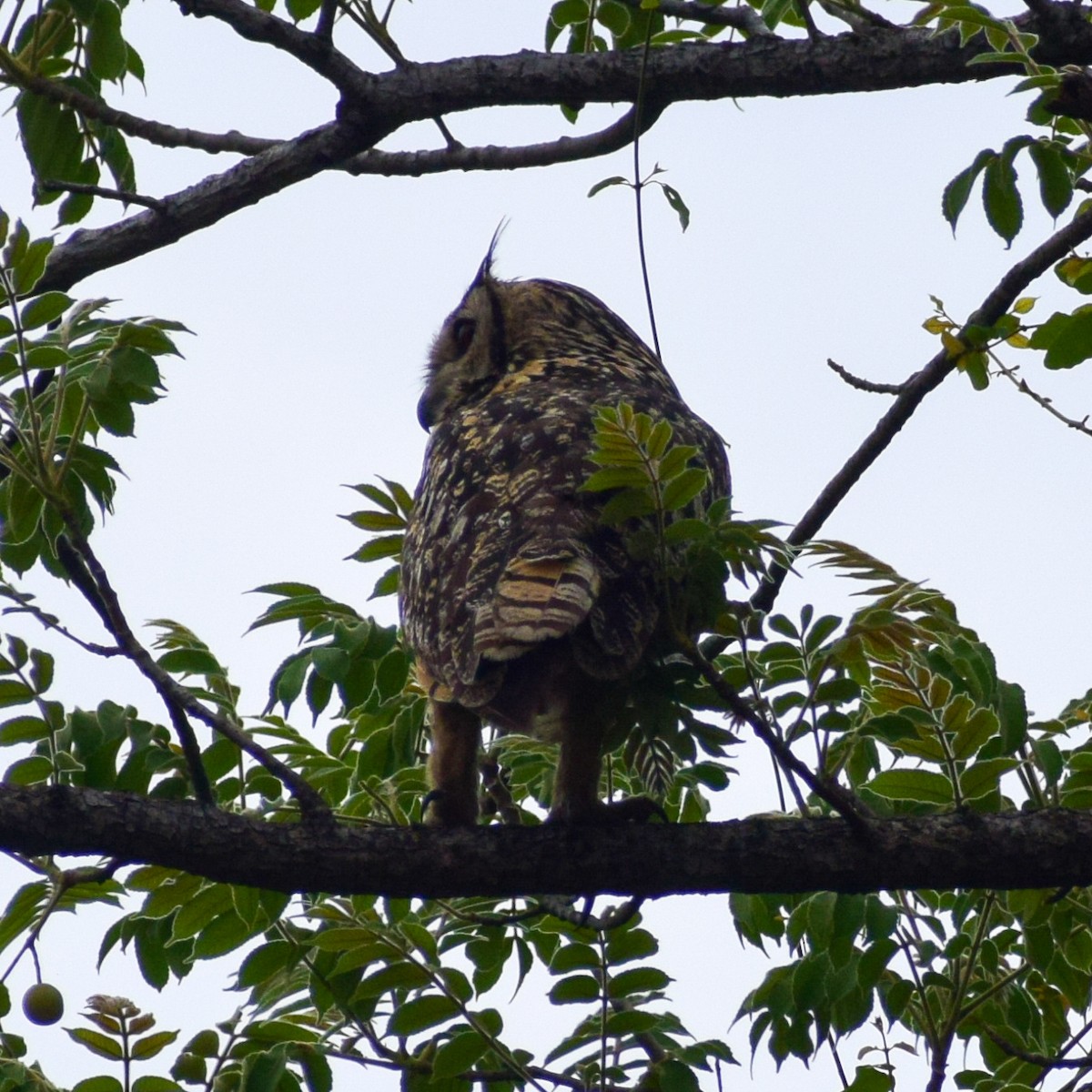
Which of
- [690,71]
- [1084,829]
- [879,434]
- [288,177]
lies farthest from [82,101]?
[1084,829]

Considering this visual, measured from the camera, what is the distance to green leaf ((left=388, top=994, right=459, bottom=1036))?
2.94m

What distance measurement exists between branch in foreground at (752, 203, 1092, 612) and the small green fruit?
1827 mm

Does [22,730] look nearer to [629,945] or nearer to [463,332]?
Answer: [629,945]

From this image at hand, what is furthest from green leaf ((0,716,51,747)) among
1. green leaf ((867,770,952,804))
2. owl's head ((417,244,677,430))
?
owl's head ((417,244,677,430))

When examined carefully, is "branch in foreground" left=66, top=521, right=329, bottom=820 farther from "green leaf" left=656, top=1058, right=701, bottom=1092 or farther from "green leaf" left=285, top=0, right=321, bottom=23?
"green leaf" left=285, top=0, right=321, bottom=23

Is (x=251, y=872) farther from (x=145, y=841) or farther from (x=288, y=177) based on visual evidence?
(x=288, y=177)

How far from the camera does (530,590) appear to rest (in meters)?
2.85

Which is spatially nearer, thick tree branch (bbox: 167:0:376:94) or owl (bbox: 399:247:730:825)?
owl (bbox: 399:247:730:825)

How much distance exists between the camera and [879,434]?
12.6ft

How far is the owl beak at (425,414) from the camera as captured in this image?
14.8 ft

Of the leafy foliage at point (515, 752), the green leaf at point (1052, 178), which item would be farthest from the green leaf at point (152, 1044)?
the green leaf at point (1052, 178)

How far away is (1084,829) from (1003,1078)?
0.71 meters

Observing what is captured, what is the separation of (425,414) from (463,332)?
327 mm

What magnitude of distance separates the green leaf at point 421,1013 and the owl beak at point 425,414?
1.98 m
